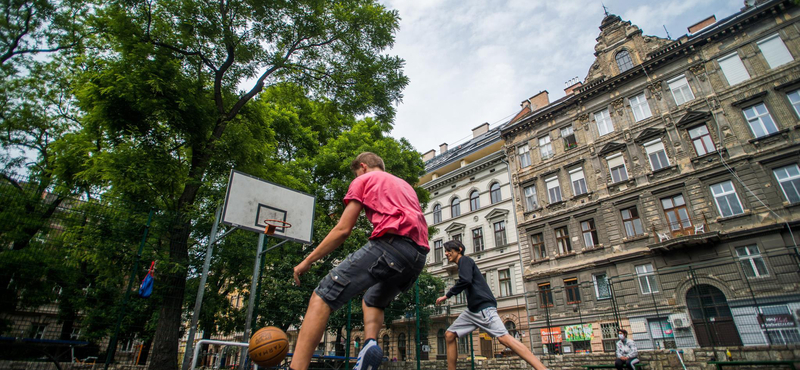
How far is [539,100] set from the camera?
93.9 ft

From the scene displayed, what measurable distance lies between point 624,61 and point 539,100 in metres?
7.53

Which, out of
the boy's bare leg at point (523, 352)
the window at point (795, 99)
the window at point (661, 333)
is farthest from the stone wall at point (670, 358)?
the window at point (795, 99)

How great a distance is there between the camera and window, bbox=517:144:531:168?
957 inches

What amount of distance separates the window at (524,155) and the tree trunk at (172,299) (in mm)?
21111

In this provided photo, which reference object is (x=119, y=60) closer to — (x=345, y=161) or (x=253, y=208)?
(x=253, y=208)

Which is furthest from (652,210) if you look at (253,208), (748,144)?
(253,208)

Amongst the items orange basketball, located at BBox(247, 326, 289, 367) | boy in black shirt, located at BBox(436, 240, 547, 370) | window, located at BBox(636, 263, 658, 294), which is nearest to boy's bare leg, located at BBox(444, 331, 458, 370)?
boy in black shirt, located at BBox(436, 240, 547, 370)

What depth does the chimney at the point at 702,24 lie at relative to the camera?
20.4m

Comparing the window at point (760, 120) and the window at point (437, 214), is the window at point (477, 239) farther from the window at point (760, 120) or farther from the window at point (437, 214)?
the window at point (760, 120)

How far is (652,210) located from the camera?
58.6 ft

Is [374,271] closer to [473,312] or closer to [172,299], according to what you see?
[473,312]

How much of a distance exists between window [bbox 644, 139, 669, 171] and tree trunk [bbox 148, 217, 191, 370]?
68.5ft

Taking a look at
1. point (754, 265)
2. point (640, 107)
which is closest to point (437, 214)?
point (640, 107)

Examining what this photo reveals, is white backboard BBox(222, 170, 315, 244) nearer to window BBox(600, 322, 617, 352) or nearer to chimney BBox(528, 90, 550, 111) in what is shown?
window BBox(600, 322, 617, 352)
